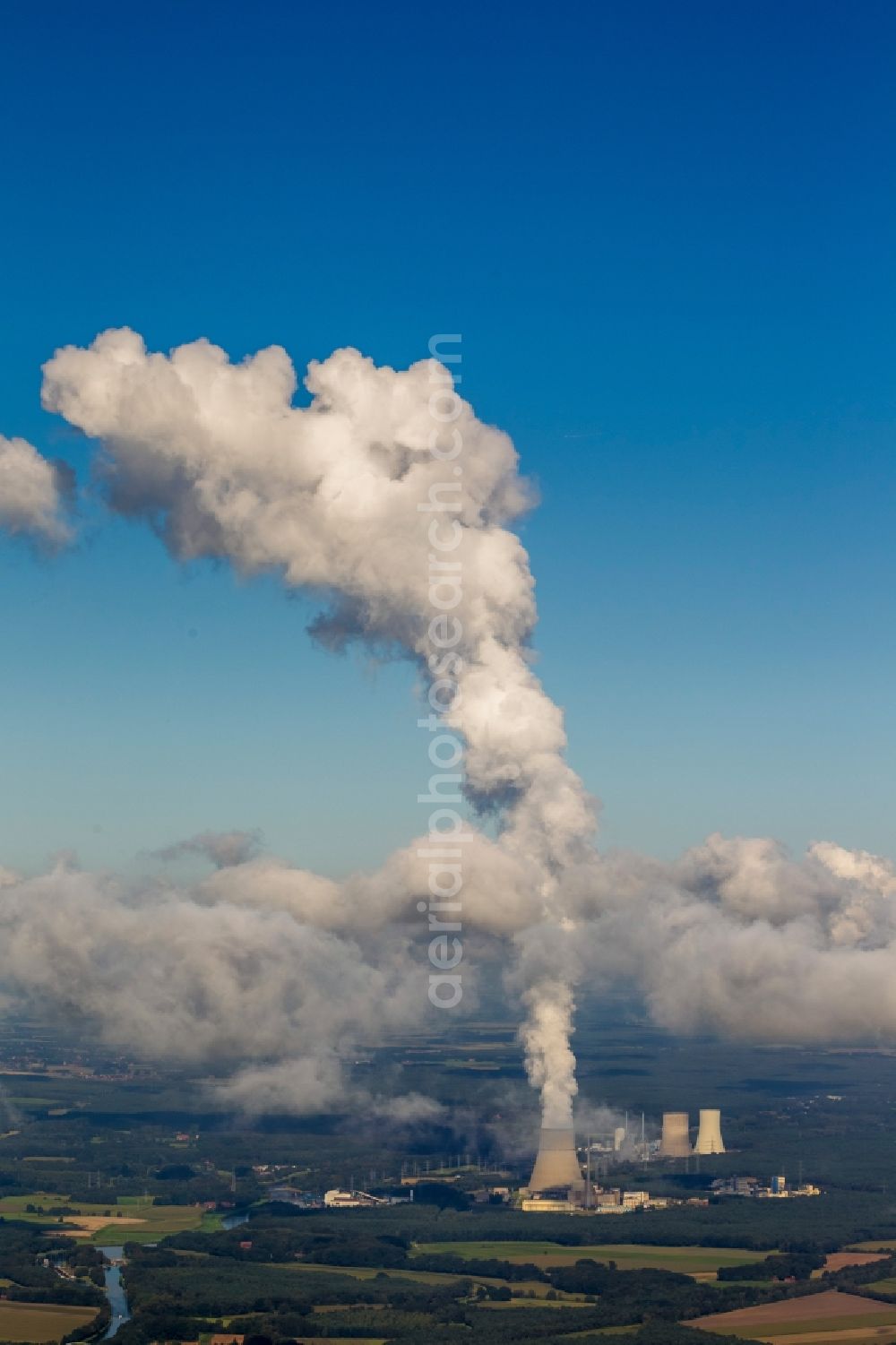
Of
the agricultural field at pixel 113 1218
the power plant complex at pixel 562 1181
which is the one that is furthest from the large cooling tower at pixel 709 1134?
the agricultural field at pixel 113 1218

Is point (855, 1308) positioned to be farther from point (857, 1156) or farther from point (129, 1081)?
point (129, 1081)

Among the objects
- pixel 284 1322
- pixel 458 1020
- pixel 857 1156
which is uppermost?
pixel 458 1020

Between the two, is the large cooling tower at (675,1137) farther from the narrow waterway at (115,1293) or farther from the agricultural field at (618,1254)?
the narrow waterway at (115,1293)

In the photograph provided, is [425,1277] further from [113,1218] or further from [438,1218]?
[113,1218]

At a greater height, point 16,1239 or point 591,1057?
point 591,1057

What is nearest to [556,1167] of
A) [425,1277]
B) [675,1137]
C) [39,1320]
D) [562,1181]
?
[562,1181]

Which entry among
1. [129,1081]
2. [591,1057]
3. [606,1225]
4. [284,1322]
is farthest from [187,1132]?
[284,1322]

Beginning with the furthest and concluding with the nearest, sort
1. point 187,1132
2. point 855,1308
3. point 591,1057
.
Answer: point 591,1057, point 187,1132, point 855,1308
